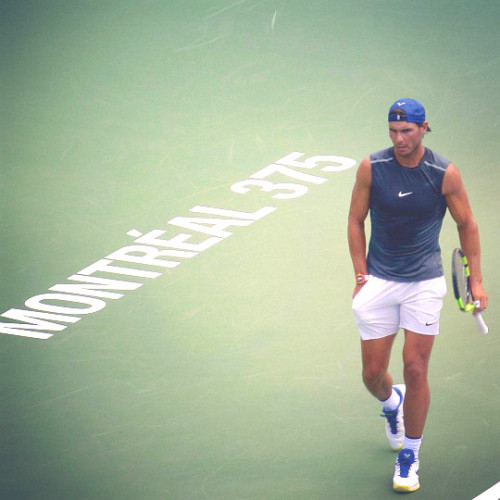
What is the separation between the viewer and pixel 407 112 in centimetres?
646

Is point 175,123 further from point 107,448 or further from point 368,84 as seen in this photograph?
point 107,448

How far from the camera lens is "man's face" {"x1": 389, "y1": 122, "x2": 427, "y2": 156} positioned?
649 centimetres

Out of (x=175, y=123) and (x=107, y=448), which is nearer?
(x=107, y=448)

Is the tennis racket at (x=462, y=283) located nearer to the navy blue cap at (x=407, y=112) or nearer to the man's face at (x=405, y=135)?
the man's face at (x=405, y=135)

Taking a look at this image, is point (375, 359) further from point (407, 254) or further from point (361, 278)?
point (407, 254)

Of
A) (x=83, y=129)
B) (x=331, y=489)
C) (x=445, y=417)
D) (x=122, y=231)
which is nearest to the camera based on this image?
(x=331, y=489)

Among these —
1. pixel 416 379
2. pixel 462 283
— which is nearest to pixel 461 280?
pixel 462 283

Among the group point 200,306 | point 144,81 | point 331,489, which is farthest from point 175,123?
point 331,489

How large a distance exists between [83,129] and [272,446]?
439 centimetres

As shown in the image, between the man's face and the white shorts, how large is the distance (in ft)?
2.60

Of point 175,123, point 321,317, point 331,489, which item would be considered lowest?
point 331,489

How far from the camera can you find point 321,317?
27.9 feet

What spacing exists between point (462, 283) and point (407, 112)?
105 cm

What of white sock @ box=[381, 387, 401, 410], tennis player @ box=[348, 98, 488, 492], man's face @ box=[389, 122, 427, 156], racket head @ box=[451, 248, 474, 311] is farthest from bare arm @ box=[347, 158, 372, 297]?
white sock @ box=[381, 387, 401, 410]
